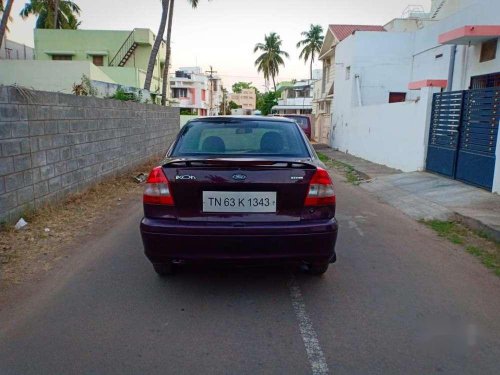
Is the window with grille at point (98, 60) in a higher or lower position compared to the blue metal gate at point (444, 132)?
higher

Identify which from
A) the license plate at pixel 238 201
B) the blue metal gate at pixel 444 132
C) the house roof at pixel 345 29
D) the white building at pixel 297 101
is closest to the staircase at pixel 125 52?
the house roof at pixel 345 29

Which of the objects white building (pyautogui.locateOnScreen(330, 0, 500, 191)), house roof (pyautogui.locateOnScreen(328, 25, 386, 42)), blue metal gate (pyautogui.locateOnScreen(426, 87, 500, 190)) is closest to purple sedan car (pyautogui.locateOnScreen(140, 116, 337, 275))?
white building (pyautogui.locateOnScreen(330, 0, 500, 191))

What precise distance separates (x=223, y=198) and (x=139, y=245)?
230 cm

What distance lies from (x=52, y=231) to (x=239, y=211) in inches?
137

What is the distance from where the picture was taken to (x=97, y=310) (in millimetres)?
3639

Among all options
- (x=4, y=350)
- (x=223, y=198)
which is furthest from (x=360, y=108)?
(x=4, y=350)

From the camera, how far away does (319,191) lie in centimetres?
374

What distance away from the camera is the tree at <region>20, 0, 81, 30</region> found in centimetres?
3606

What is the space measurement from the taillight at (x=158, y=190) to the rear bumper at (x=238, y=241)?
0.19 meters

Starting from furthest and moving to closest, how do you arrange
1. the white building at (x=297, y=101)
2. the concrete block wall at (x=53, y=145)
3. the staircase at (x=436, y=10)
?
the white building at (x=297, y=101) → the staircase at (x=436, y=10) → the concrete block wall at (x=53, y=145)

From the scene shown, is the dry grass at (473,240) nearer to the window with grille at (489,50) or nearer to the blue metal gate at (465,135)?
the blue metal gate at (465,135)

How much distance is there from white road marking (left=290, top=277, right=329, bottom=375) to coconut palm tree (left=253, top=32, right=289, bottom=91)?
63.2 metres

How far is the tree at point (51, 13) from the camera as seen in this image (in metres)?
36.1

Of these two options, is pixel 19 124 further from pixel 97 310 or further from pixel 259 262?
pixel 259 262
